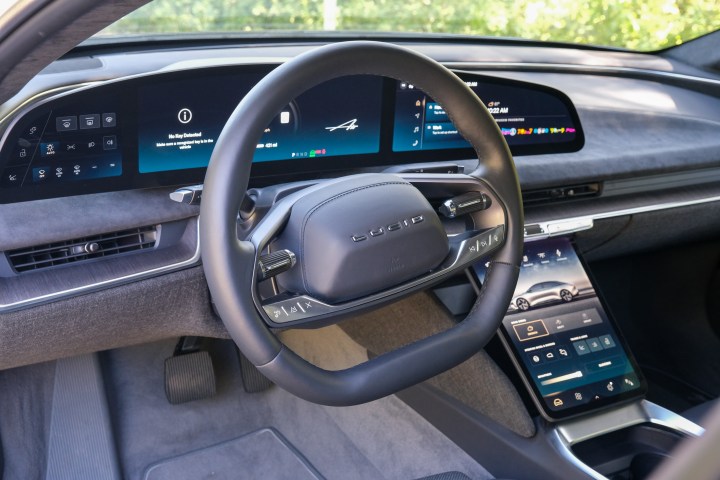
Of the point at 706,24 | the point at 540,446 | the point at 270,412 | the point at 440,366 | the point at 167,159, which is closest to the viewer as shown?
the point at 440,366

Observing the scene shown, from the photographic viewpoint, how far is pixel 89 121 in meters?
1.34

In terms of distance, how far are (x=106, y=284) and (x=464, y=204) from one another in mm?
635

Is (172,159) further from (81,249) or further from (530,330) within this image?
(530,330)

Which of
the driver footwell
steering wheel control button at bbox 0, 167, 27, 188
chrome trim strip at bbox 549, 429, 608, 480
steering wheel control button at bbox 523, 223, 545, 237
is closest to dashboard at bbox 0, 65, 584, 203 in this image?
steering wheel control button at bbox 0, 167, 27, 188

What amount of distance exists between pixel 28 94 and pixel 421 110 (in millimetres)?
718

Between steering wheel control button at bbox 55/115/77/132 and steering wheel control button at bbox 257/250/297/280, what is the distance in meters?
0.44

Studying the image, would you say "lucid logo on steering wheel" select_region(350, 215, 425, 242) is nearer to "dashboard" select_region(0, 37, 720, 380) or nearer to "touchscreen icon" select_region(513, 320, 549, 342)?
"dashboard" select_region(0, 37, 720, 380)

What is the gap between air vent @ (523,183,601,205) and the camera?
1.87 metres

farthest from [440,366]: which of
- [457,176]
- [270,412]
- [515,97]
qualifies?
[270,412]

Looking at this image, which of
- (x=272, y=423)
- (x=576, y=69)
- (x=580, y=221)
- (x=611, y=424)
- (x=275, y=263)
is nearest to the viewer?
(x=275, y=263)

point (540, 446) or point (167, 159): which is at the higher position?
point (167, 159)

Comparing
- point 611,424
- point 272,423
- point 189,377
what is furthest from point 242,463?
point 611,424

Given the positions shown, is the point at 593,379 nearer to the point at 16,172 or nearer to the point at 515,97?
the point at 515,97

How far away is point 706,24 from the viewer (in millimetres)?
2527
